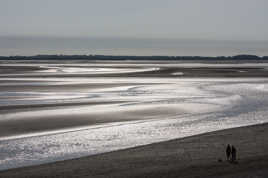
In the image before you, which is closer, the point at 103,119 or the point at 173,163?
the point at 173,163

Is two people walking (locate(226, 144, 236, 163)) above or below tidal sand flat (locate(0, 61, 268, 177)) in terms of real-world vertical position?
above

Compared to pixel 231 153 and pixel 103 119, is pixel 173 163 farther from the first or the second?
pixel 103 119

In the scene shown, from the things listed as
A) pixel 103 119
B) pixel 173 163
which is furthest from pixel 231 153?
pixel 103 119

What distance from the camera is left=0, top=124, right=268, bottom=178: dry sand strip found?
10.4m

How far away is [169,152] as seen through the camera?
43.2ft

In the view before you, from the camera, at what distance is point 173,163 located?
1149 cm

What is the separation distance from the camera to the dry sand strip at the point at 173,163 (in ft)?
34.0

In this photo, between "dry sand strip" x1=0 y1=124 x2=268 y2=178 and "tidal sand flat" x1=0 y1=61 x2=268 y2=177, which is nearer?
"dry sand strip" x1=0 y1=124 x2=268 y2=178

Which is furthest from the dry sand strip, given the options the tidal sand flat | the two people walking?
the tidal sand flat

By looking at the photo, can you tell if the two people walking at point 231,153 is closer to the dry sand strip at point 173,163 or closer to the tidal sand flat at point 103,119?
the dry sand strip at point 173,163

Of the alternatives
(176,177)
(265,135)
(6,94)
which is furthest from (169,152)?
(6,94)

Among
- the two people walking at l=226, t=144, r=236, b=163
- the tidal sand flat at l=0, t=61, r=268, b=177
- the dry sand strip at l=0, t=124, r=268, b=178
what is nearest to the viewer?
the dry sand strip at l=0, t=124, r=268, b=178

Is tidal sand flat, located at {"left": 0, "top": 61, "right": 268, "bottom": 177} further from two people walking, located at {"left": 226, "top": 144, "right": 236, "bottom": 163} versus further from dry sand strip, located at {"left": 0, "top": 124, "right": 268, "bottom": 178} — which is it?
two people walking, located at {"left": 226, "top": 144, "right": 236, "bottom": 163}

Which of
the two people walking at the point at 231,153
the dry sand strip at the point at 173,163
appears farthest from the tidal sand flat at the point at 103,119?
the two people walking at the point at 231,153
